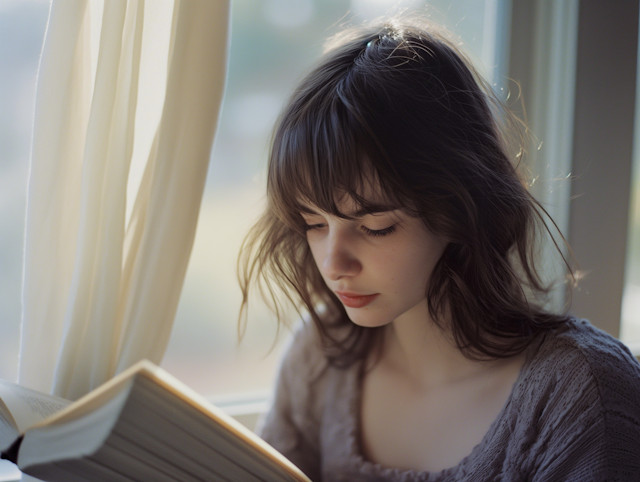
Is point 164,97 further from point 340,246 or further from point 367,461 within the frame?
point 367,461

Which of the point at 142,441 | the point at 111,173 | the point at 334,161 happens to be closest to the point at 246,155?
the point at 111,173

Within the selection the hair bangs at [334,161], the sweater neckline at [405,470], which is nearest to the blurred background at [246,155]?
the sweater neckline at [405,470]

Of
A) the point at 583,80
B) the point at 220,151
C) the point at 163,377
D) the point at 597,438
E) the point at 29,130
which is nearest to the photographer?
the point at 163,377

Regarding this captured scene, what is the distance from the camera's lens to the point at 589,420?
2.06 feet

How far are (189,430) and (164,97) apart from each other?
1.75 ft

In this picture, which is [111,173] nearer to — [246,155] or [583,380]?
[246,155]

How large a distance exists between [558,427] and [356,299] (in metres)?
0.31

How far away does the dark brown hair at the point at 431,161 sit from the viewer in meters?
0.64

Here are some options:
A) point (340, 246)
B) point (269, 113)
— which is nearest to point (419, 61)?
point (340, 246)

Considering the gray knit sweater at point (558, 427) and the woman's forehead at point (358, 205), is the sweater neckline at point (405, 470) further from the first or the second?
the woman's forehead at point (358, 205)

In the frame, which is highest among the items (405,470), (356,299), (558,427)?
(356,299)

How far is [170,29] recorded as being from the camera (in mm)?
771

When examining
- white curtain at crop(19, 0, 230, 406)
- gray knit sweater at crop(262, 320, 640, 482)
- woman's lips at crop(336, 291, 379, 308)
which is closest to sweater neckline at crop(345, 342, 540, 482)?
gray knit sweater at crop(262, 320, 640, 482)

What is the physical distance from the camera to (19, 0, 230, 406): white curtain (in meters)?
0.73
